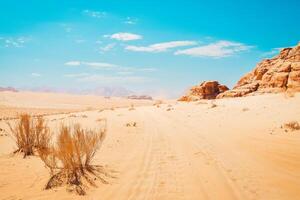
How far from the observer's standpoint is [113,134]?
35.4 feet

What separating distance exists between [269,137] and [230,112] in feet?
22.2

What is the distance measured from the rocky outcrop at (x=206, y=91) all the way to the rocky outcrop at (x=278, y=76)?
4841 mm

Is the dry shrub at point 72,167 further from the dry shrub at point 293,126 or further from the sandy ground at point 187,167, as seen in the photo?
the dry shrub at point 293,126

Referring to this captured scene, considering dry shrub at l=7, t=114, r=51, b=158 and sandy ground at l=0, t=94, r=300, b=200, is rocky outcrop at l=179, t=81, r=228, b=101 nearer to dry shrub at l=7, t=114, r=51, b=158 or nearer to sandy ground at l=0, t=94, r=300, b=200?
sandy ground at l=0, t=94, r=300, b=200

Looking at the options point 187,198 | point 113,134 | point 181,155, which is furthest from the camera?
point 113,134

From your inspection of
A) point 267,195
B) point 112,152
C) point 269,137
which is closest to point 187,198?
point 267,195

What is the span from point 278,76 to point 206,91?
40.9 feet

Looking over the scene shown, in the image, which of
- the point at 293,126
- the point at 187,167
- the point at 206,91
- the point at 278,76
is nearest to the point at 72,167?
the point at 187,167

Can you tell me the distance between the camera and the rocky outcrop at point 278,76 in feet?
80.5

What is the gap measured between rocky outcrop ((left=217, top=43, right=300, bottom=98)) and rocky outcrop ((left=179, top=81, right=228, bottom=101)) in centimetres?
484

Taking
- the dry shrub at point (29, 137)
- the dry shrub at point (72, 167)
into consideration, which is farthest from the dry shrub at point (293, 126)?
the dry shrub at point (29, 137)

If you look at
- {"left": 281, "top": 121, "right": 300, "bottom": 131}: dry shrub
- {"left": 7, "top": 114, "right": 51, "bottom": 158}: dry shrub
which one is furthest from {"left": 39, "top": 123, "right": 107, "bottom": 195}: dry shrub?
{"left": 281, "top": 121, "right": 300, "bottom": 131}: dry shrub

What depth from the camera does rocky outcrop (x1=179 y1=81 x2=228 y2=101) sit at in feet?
122

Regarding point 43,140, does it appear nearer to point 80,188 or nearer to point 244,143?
point 80,188
